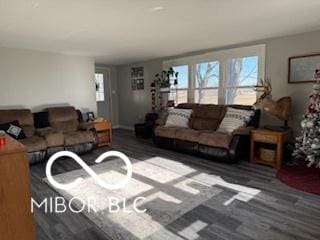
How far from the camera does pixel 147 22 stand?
9.73 feet

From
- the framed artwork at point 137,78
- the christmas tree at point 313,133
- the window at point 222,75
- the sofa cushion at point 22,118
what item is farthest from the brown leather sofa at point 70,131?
the christmas tree at point 313,133

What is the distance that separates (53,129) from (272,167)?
158 inches

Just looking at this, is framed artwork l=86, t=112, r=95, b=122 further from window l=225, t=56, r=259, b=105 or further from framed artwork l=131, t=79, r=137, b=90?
window l=225, t=56, r=259, b=105

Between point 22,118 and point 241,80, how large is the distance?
4259 mm

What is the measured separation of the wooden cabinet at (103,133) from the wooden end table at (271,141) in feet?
9.80

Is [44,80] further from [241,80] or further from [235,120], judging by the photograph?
[241,80]

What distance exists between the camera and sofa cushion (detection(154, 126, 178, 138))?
14.8 feet

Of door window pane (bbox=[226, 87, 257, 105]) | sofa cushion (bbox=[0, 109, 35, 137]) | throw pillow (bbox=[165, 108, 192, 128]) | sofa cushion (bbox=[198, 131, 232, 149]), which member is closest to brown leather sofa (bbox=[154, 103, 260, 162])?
sofa cushion (bbox=[198, 131, 232, 149])

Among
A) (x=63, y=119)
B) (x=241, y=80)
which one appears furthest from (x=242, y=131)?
(x=63, y=119)

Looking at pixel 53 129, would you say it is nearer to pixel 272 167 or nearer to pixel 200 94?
pixel 200 94

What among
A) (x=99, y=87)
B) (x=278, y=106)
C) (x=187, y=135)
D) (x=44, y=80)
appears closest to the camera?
(x=278, y=106)

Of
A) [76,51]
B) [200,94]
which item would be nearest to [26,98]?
[76,51]

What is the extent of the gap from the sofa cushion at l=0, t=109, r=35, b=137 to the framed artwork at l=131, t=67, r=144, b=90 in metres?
3.07

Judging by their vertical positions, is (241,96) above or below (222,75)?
below
